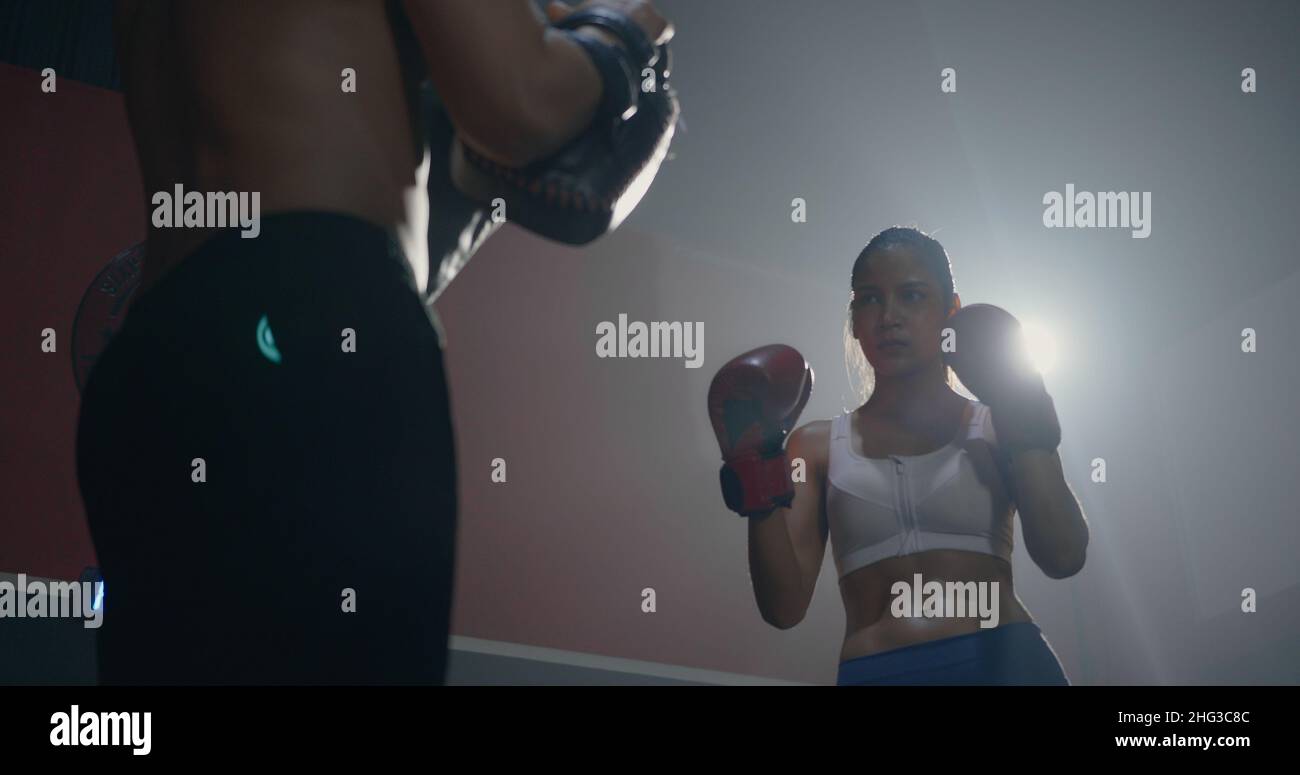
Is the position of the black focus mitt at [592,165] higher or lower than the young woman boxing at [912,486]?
higher

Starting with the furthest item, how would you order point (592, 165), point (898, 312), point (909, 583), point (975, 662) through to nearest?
point (898, 312) → point (909, 583) → point (975, 662) → point (592, 165)

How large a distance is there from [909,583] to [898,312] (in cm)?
49

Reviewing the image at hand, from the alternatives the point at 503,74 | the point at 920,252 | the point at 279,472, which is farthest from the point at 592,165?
the point at 920,252

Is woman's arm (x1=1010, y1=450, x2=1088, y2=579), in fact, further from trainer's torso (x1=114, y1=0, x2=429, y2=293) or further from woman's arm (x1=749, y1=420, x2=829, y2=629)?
trainer's torso (x1=114, y1=0, x2=429, y2=293)

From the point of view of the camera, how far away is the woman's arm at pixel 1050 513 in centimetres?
157

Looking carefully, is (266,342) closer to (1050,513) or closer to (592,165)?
(592,165)

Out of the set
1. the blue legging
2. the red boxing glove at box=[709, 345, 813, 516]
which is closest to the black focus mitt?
the red boxing glove at box=[709, 345, 813, 516]

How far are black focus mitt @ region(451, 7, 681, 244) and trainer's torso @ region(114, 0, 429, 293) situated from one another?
66 mm

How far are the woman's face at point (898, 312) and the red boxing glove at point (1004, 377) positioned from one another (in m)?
0.06

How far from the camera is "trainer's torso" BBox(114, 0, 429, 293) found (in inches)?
27.8

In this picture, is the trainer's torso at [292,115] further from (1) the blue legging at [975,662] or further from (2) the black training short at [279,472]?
(1) the blue legging at [975,662]

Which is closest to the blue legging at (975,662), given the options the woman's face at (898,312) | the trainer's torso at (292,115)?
the woman's face at (898,312)

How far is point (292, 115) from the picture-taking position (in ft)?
2.33
